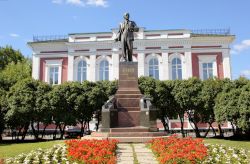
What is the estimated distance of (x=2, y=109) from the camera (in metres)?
26.5

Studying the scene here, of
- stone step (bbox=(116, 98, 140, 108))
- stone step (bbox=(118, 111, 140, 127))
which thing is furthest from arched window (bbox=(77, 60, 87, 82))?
stone step (bbox=(118, 111, 140, 127))

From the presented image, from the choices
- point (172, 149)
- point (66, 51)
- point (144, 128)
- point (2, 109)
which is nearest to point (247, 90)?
point (144, 128)

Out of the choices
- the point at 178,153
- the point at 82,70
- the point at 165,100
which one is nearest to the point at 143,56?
the point at 82,70

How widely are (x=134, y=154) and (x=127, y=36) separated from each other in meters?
8.80

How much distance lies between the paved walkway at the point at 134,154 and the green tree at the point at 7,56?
48.1 metres

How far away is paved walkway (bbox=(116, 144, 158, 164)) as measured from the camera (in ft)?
29.6

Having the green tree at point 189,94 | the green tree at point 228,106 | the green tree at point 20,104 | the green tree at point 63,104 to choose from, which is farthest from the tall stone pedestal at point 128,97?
the green tree at point 20,104

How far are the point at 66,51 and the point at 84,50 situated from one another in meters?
2.76

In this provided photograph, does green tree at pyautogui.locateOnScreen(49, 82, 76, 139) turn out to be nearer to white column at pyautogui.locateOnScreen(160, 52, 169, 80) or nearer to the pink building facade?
the pink building facade

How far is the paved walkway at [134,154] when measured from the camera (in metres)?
9.03

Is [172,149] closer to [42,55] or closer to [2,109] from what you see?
[2,109]

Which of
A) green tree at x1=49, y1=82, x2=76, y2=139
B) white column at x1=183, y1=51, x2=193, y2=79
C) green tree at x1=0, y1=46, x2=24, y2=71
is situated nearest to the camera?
green tree at x1=49, y1=82, x2=76, y2=139

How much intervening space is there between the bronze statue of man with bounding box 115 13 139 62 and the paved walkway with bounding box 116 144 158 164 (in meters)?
6.67

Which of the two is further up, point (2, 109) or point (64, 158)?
point (2, 109)
